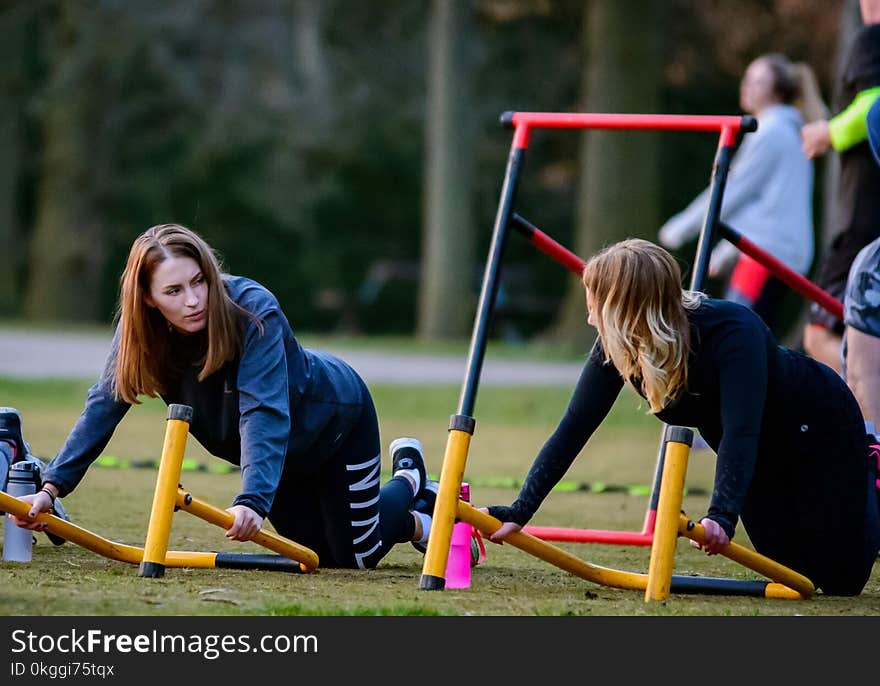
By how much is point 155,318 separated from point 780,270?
91.3 inches

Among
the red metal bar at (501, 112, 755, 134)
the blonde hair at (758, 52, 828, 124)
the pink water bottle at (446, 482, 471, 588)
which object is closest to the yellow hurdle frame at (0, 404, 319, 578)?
the pink water bottle at (446, 482, 471, 588)

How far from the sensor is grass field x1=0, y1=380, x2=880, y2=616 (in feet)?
12.3

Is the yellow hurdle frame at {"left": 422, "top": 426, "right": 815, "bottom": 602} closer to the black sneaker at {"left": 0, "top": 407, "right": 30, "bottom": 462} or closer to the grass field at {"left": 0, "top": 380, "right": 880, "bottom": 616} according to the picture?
the grass field at {"left": 0, "top": 380, "right": 880, "bottom": 616}

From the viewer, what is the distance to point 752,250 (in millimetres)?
5477

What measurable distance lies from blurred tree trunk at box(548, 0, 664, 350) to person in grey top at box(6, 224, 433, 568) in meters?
12.2

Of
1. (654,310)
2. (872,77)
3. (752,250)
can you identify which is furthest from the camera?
(872,77)

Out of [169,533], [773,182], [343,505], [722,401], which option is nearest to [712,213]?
[722,401]

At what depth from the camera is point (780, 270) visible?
5.55 m

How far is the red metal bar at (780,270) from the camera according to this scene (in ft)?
18.0

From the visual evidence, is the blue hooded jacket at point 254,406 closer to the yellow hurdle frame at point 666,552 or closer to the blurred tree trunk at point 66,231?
the yellow hurdle frame at point 666,552

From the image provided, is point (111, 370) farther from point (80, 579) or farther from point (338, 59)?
point (338, 59)

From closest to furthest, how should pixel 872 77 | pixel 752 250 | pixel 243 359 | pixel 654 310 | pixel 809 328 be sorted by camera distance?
pixel 654 310 → pixel 243 359 → pixel 752 250 → pixel 872 77 → pixel 809 328
